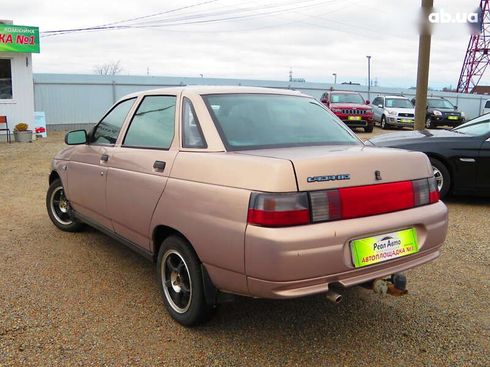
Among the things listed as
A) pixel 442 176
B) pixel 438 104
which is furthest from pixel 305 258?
pixel 438 104

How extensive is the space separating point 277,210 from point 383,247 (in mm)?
753

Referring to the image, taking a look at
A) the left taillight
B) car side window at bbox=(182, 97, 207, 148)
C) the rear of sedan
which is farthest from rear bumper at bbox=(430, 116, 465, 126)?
the left taillight

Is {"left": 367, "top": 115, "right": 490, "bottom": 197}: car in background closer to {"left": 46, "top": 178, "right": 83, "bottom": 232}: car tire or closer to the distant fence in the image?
{"left": 46, "top": 178, "right": 83, "bottom": 232}: car tire

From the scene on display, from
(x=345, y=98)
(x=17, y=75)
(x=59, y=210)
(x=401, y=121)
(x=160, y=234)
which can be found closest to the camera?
(x=160, y=234)

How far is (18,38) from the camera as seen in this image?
15.1m

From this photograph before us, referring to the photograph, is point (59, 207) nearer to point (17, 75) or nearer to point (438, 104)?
point (17, 75)

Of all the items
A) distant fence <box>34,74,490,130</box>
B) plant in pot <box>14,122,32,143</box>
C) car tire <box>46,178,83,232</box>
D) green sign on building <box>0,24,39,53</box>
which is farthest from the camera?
distant fence <box>34,74,490,130</box>

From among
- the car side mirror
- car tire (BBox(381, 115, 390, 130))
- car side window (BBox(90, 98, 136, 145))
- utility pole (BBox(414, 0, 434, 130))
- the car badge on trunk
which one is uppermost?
utility pole (BBox(414, 0, 434, 130))

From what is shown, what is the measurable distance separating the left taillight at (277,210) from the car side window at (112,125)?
2.01 metres

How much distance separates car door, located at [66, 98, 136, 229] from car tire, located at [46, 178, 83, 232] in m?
0.56

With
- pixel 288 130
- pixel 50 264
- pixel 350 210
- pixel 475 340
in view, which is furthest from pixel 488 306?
pixel 50 264

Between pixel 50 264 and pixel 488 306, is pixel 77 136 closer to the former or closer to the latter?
pixel 50 264

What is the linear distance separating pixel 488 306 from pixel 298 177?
206 cm

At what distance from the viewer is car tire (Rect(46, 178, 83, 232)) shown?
17.5 feet
